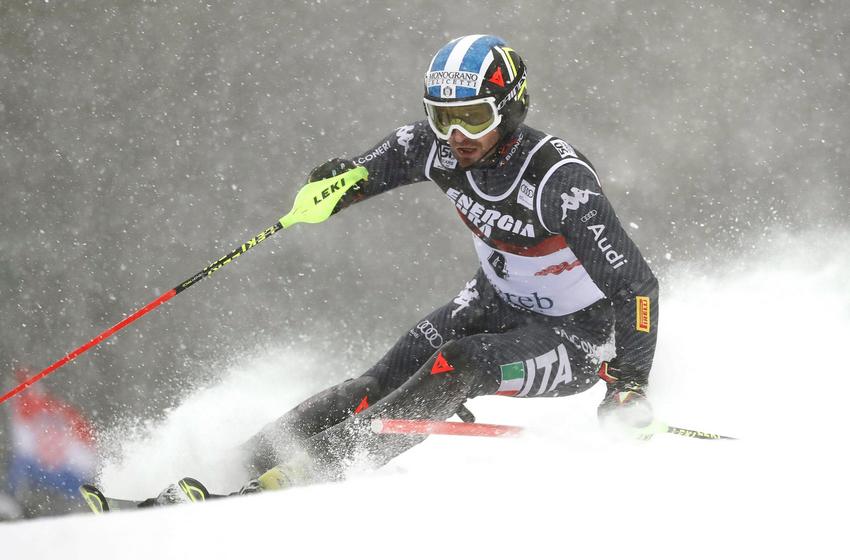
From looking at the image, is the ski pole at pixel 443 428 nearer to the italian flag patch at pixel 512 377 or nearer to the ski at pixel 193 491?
the italian flag patch at pixel 512 377

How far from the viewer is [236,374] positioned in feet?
19.1

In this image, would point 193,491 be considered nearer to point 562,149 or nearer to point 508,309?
point 508,309

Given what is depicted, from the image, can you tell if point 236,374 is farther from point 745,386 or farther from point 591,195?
point 591,195

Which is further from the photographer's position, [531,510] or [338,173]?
[338,173]

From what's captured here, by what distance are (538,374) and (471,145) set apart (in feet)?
2.68

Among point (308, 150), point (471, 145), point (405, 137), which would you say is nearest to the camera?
point (471, 145)

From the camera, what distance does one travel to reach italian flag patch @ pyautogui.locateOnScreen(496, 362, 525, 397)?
117 inches

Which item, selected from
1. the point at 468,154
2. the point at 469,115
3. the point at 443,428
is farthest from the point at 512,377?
the point at 469,115

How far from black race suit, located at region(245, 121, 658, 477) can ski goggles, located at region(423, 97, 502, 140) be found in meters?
0.11

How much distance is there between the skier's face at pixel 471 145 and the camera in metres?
2.89

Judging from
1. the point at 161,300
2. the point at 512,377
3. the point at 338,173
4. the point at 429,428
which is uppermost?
the point at 338,173

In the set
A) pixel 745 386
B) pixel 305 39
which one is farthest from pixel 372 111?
pixel 745 386

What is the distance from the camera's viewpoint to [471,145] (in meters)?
2.90

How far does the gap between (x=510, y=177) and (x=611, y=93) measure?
408cm
